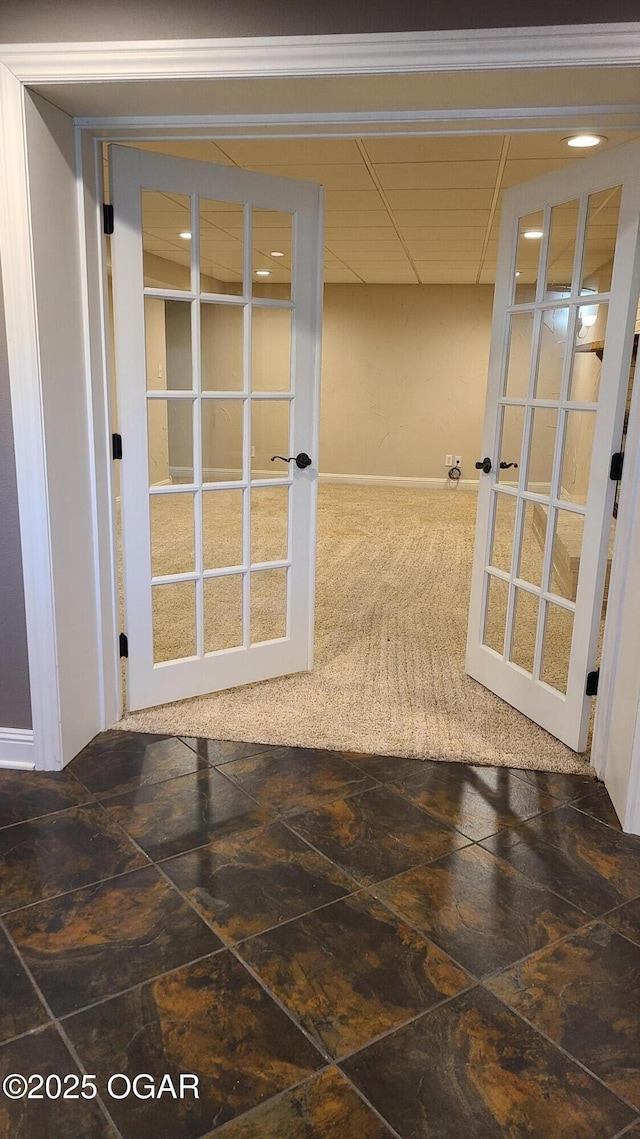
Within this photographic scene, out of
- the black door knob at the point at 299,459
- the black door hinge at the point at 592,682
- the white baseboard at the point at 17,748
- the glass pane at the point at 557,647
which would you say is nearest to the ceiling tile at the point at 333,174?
the black door knob at the point at 299,459

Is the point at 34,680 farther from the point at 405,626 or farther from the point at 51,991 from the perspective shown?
the point at 405,626

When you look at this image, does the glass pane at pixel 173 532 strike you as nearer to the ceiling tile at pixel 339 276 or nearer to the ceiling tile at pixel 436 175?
the ceiling tile at pixel 436 175

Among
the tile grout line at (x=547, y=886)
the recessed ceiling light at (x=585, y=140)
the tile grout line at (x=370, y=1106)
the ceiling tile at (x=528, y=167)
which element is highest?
the ceiling tile at (x=528, y=167)

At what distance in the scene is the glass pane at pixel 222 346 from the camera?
276cm

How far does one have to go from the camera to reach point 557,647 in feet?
9.09

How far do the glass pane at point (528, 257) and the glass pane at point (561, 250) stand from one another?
0.07m

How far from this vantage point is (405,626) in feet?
13.2

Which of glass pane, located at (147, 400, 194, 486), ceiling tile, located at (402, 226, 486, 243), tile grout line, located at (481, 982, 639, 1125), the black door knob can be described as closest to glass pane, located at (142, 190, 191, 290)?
glass pane, located at (147, 400, 194, 486)

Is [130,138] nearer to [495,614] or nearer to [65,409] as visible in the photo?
[65,409]

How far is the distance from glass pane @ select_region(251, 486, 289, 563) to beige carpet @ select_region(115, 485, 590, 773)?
0.05 meters

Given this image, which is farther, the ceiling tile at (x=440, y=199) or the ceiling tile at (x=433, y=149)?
the ceiling tile at (x=440, y=199)

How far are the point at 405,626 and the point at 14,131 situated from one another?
273 centimetres

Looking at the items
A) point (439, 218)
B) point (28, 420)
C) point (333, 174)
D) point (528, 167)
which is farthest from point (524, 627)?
point (439, 218)

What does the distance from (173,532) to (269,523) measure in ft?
1.26
